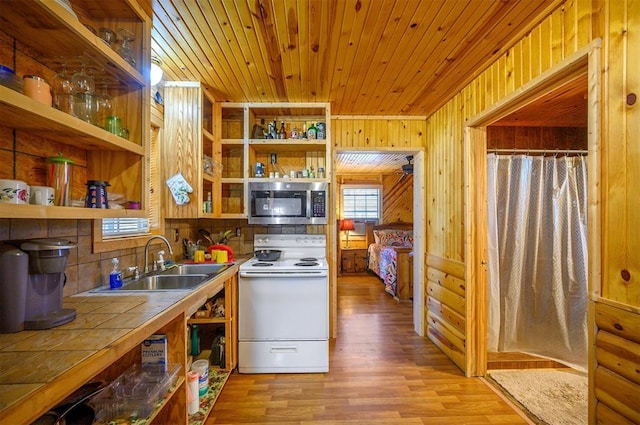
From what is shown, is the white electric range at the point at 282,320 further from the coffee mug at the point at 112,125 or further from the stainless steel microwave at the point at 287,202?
the coffee mug at the point at 112,125

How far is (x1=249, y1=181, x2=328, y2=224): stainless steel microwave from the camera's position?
2646 mm

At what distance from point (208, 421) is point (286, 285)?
993mm

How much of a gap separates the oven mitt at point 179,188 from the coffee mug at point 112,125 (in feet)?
3.29

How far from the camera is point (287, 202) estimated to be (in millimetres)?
2660

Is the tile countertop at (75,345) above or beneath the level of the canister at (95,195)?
beneath

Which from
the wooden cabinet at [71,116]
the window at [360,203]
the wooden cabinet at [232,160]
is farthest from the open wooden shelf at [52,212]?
the window at [360,203]

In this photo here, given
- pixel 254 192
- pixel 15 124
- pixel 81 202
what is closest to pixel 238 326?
pixel 254 192

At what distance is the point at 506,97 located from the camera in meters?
1.80

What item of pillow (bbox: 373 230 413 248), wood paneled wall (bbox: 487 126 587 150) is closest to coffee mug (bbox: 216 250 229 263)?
wood paneled wall (bbox: 487 126 587 150)

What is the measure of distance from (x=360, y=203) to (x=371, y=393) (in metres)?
5.54

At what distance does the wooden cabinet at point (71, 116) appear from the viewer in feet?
3.07

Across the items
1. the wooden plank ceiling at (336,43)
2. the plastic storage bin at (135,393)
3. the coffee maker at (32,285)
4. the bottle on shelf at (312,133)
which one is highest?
the wooden plank ceiling at (336,43)

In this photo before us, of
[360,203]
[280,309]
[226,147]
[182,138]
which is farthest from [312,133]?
[360,203]

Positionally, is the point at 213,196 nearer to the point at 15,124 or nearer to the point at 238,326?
the point at 238,326
